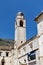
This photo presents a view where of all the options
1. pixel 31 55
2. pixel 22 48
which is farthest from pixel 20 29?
pixel 31 55

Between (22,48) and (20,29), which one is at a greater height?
(20,29)

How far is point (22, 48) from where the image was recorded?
137 ft

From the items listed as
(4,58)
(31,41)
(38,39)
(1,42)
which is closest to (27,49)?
(31,41)

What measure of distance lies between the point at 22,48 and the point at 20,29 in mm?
7730

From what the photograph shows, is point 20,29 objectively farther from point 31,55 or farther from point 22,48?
point 31,55

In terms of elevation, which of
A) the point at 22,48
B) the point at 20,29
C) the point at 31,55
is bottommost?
the point at 31,55

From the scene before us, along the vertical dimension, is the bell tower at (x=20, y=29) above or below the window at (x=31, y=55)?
above

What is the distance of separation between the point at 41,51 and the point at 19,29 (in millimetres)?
18173

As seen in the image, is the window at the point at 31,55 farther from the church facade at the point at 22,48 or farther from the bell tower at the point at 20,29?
the bell tower at the point at 20,29

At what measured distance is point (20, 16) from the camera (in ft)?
166

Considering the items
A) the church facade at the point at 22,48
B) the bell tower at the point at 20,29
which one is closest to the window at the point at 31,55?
the church facade at the point at 22,48

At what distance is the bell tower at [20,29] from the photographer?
46.8 m

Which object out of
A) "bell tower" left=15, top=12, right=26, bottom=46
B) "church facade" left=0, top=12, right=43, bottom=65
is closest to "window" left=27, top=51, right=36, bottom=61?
"church facade" left=0, top=12, right=43, bottom=65

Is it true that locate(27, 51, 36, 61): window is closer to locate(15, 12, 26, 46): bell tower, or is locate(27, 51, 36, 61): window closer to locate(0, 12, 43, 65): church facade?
locate(0, 12, 43, 65): church facade
